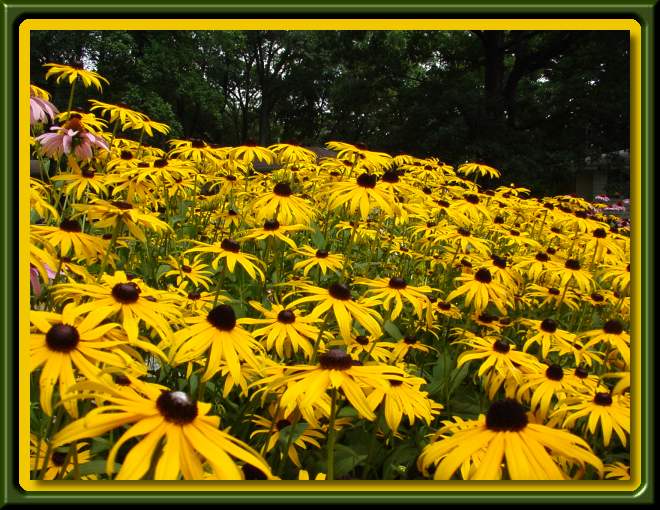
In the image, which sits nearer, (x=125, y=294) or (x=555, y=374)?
(x=125, y=294)

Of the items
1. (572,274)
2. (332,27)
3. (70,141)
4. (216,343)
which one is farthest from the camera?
(572,274)

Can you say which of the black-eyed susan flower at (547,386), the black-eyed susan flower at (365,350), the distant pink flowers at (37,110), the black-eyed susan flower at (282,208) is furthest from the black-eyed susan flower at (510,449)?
the distant pink flowers at (37,110)

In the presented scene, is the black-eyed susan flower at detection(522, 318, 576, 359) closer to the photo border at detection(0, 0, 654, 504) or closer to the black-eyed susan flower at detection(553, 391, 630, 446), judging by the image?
the black-eyed susan flower at detection(553, 391, 630, 446)

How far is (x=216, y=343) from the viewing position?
4.48 feet

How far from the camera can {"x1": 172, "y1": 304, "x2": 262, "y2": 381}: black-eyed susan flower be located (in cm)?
132

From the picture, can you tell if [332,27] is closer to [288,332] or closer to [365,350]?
[288,332]

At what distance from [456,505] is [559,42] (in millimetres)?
12876

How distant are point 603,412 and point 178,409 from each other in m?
1.24

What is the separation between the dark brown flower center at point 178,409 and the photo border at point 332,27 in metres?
0.13

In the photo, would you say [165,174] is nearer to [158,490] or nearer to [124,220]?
[124,220]

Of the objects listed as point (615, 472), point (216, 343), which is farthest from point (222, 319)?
point (615, 472)

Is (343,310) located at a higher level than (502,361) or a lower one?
higher

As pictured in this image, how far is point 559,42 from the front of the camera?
1164 cm
